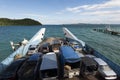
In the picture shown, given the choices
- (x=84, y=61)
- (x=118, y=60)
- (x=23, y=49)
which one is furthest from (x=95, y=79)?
(x=118, y=60)

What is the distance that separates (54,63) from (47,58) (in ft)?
8.21

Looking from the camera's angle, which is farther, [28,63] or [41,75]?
[28,63]

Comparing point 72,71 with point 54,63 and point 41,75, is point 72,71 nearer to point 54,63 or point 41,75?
point 54,63

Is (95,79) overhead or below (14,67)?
below

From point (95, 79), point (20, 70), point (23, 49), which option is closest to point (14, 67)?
point (20, 70)

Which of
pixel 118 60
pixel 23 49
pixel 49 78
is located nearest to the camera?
pixel 49 78

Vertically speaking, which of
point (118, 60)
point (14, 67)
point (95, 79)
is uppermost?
point (14, 67)

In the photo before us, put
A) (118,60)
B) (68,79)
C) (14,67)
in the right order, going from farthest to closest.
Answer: (118,60)
(14,67)
(68,79)

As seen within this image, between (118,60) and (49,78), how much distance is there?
26803 mm

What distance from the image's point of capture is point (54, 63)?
19.0 meters

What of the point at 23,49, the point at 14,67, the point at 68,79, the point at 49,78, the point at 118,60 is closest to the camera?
the point at 49,78

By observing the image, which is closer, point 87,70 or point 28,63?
point 87,70

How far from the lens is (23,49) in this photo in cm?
3319

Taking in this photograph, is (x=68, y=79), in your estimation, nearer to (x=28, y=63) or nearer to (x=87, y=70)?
(x=87, y=70)
